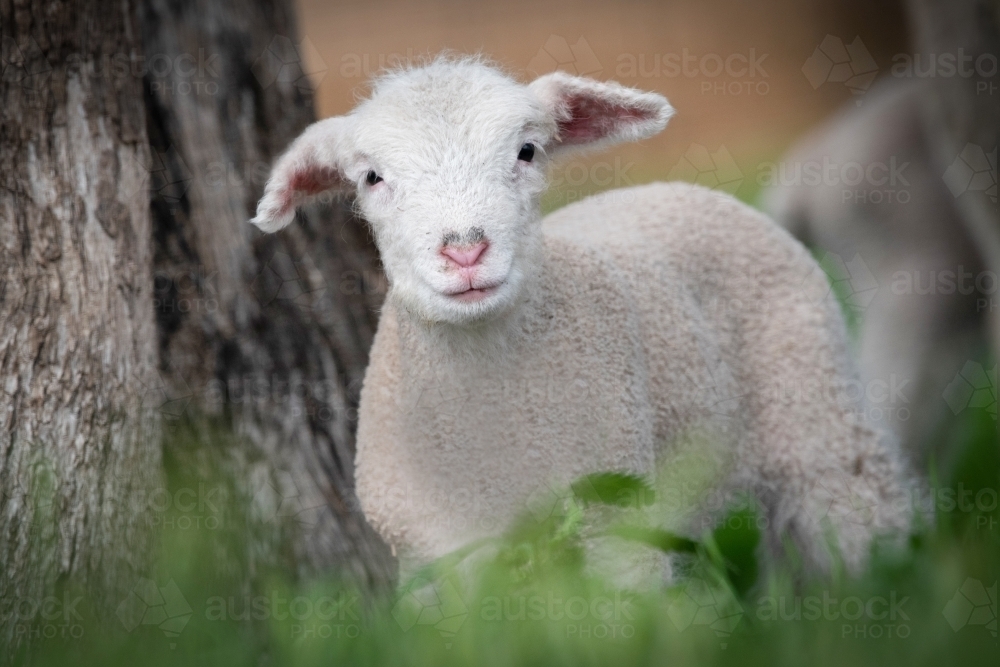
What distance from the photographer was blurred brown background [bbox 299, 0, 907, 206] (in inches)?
276

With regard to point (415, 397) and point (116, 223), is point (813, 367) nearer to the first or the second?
point (415, 397)

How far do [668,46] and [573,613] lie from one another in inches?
232

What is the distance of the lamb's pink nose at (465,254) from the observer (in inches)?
98.2

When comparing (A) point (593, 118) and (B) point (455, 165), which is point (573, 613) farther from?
(A) point (593, 118)

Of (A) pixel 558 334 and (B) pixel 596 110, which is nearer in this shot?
(A) pixel 558 334

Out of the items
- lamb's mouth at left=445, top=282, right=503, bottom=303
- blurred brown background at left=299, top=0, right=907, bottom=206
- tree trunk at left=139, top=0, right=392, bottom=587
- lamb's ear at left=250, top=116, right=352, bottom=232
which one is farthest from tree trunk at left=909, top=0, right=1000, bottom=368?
blurred brown background at left=299, top=0, right=907, bottom=206

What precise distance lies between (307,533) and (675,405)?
135cm

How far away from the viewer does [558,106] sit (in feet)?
9.93

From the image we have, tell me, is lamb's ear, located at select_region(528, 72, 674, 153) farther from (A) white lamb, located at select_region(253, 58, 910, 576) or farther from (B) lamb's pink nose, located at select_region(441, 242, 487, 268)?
(B) lamb's pink nose, located at select_region(441, 242, 487, 268)

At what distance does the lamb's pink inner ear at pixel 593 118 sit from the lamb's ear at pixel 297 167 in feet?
2.12

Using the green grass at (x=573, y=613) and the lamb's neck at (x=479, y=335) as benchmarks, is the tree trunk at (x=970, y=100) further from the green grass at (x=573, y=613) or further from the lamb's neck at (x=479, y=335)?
the lamb's neck at (x=479, y=335)

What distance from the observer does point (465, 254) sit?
249 cm

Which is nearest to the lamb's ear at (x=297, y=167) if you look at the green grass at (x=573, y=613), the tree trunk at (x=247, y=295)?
the tree trunk at (x=247, y=295)

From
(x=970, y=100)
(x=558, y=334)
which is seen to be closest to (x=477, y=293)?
(x=558, y=334)
